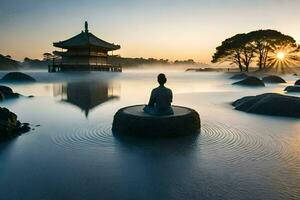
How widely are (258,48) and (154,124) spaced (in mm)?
54959

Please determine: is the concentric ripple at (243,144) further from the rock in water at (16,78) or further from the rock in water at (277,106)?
the rock in water at (16,78)

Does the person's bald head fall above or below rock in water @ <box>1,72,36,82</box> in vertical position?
above

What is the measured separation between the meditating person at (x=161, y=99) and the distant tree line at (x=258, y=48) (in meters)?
51.6

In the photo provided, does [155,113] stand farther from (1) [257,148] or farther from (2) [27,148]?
(2) [27,148]

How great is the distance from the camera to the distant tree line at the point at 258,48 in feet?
181

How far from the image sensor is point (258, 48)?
2286 inches

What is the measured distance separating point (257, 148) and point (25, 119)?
1036cm

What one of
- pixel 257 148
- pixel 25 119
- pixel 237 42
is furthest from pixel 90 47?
pixel 257 148

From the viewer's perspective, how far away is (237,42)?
5744 cm

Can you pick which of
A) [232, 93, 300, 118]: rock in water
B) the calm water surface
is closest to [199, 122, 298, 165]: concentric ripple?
the calm water surface

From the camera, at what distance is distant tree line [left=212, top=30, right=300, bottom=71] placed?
5520cm

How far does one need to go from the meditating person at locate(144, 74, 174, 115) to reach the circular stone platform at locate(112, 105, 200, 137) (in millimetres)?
271

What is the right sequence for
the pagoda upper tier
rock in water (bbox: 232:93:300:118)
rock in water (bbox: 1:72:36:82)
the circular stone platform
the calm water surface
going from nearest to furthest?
1. the calm water surface
2. the circular stone platform
3. rock in water (bbox: 232:93:300:118)
4. rock in water (bbox: 1:72:36:82)
5. the pagoda upper tier

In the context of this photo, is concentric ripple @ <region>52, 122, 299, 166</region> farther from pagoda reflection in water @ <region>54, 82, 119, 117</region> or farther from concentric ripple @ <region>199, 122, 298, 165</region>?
pagoda reflection in water @ <region>54, 82, 119, 117</region>
